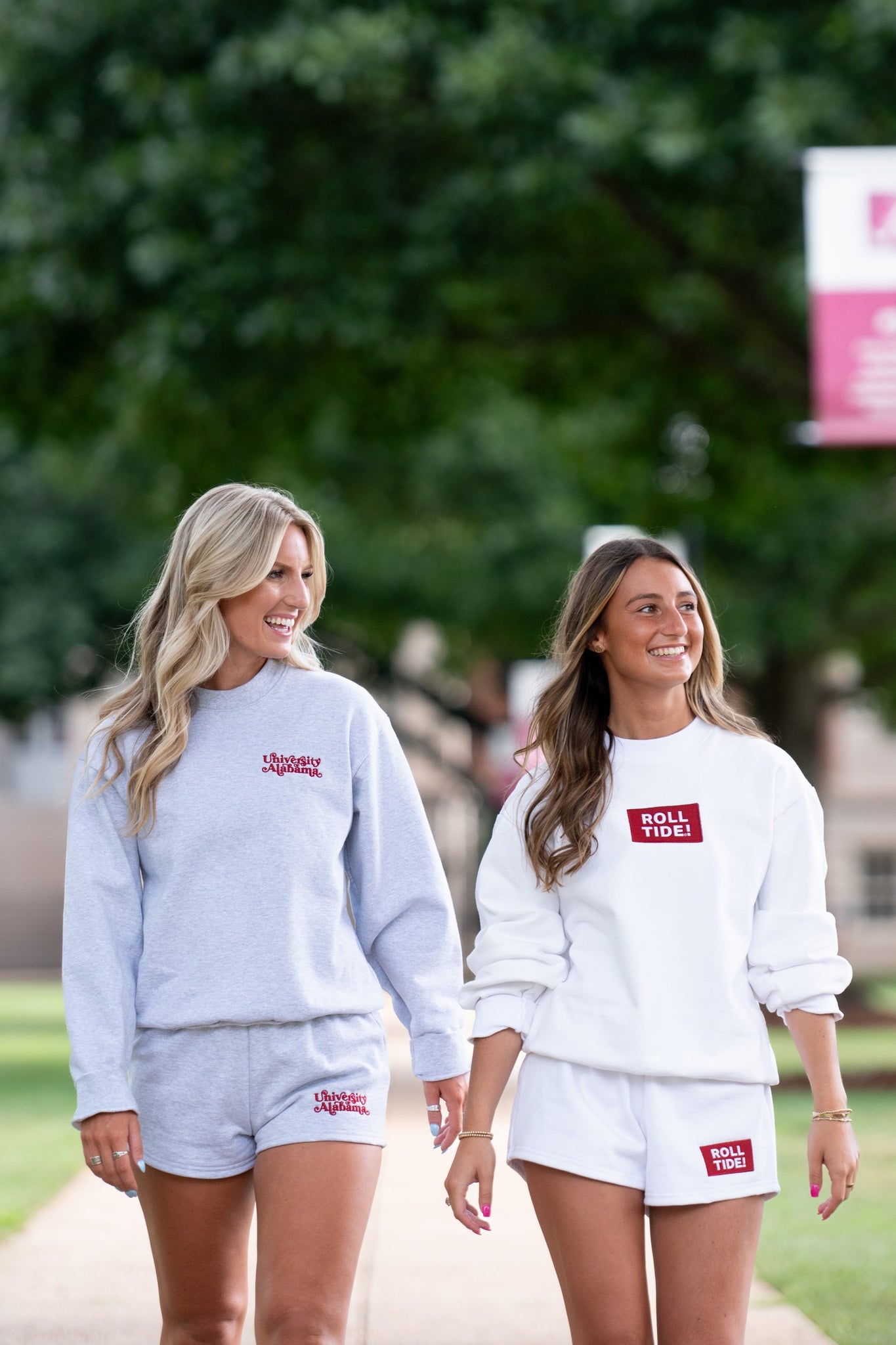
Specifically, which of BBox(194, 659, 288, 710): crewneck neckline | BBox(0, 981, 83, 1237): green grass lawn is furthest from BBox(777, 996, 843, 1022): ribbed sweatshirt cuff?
BBox(0, 981, 83, 1237): green grass lawn

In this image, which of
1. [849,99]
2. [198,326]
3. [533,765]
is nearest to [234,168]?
[198,326]

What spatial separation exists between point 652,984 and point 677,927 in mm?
108

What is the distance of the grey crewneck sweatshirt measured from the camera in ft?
11.2

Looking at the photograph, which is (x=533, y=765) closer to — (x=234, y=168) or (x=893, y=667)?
(x=234, y=168)

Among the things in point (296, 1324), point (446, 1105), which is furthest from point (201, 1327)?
point (446, 1105)

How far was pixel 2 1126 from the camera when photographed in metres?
11.7

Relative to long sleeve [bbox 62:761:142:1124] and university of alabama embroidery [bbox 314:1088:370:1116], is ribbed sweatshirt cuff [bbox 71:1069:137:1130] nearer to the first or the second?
long sleeve [bbox 62:761:142:1124]

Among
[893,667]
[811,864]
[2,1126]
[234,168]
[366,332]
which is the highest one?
[234,168]

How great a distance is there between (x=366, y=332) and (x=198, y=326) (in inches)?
40.8

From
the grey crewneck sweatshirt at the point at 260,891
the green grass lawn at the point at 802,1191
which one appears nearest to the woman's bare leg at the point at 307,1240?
the grey crewneck sweatshirt at the point at 260,891

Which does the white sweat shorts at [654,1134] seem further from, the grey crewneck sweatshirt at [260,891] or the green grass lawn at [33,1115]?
the green grass lawn at [33,1115]

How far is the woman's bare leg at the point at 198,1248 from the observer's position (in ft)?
11.2

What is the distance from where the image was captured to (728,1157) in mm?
3293

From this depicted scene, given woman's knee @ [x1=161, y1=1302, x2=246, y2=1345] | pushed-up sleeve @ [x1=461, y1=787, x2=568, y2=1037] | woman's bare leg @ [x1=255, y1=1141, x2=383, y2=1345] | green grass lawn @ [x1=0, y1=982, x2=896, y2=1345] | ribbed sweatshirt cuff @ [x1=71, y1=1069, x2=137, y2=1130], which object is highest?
pushed-up sleeve @ [x1=461, y1=787, x2=568, y2=1037]
